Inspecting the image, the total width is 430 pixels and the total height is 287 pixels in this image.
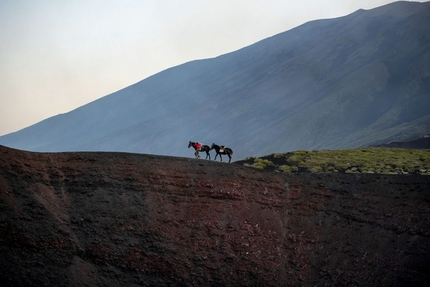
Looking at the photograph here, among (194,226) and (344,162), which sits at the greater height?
(344,162)

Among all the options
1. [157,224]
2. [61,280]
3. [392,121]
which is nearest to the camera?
[61,280]

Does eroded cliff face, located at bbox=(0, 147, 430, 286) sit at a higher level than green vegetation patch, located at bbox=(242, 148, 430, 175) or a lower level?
lower

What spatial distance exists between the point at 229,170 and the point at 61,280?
1203cm

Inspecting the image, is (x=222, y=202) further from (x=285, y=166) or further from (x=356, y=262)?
(x=285, y=166)

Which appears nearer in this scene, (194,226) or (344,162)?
(194,226)

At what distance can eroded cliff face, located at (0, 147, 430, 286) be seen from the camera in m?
26.5

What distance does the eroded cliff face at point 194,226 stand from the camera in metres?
26.5

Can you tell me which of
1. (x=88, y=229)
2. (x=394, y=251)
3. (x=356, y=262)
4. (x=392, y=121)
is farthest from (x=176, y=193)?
(x=392, y=121)

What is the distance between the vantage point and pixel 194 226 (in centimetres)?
2953

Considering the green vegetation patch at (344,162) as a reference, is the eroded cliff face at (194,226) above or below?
below

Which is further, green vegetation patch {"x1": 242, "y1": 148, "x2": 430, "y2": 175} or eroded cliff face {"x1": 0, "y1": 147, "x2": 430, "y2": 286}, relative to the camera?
green vegetation patch {"x1": 242, "y1": 148, "x2": 430, "y2": 175}

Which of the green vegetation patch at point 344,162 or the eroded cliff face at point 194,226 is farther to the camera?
the green vegetation patch at point 344,162

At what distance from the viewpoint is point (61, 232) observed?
27.0 metres

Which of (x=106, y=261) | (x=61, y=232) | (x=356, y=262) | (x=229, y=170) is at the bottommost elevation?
(x=356, y=262)
